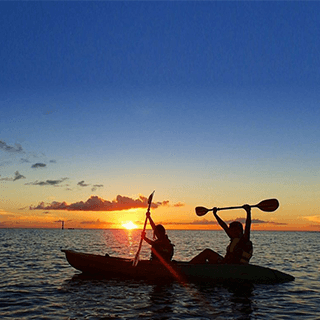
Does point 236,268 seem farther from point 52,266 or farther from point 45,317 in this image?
point 52,266

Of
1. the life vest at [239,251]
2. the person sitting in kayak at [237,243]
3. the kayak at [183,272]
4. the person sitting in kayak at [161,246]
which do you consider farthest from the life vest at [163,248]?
the life vest at [239,251]

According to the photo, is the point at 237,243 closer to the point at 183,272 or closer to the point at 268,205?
the point at 268,205

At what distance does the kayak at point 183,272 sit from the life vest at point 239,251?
264 mm

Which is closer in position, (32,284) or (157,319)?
(157,319)

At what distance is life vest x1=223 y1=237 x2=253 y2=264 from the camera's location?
50.6ft

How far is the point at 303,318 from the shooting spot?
10.7 meters

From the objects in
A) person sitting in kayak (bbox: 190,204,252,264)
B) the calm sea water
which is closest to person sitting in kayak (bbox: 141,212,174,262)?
the calm sea water

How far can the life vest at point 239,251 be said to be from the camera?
15.4 metres

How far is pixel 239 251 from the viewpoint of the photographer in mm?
15562

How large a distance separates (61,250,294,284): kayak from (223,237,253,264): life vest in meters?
0.26

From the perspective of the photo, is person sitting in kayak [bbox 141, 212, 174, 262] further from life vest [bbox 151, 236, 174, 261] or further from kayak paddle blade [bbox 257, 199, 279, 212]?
kayak paddle blade [bbox 257, 199, 279, 212]

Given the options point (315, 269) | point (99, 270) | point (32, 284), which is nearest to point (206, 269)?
point (99, 270)

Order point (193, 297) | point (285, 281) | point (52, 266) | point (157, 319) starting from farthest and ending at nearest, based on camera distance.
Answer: point (52, 266)
point (285, 281)
point (193, 297)
point (157, 319)

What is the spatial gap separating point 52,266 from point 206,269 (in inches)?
419
